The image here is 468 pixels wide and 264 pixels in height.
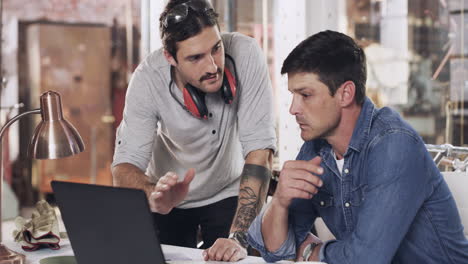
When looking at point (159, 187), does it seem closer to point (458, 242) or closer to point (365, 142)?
point (365, 142)

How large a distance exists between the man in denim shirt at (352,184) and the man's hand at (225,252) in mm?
71

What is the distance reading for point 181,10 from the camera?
2.21 meters

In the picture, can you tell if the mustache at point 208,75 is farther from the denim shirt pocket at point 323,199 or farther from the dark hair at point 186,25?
the denim shirt pocket at point 323,199

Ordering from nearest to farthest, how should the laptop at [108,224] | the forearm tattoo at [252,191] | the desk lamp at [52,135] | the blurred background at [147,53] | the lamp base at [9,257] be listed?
the laptop at [108,224] < the lamp base at [9,257] < the desk lamp at [52,135] < the forearm tattoo at [252,191] < the blurred background at [147,53]

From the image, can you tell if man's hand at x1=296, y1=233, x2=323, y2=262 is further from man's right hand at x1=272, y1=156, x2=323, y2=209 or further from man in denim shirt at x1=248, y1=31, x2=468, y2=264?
man's right hand at x1=272, y1=156, x2=323, y2=209

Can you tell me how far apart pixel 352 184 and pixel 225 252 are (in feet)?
1.23

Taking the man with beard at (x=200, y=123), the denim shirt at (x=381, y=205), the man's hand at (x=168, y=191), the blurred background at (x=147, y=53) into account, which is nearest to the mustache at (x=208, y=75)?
the man with beard at (x=200, y=123)

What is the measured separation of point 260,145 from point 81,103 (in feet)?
11.6

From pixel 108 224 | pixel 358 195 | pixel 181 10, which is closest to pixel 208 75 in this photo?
pixel 181 10

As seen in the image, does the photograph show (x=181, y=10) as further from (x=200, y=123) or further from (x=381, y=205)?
(x=381, y=205)

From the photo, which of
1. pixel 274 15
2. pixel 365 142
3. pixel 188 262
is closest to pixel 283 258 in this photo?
pixel 188 262

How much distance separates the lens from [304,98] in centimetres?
173

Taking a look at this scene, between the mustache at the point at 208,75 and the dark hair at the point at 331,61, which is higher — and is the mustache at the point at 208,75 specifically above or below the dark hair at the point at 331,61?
below

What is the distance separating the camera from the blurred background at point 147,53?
3.51m
